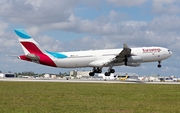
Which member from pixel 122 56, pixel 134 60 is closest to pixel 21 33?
pixel 122 56

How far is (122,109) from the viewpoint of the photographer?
71.6 feet

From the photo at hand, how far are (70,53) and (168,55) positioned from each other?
2200 cm

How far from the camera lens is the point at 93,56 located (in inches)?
2753

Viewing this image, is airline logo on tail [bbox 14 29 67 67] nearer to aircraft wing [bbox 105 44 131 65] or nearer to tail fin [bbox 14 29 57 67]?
tail fin [bbox 14 29 57 67]

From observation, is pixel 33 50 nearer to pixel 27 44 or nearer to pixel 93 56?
pixel 27 44

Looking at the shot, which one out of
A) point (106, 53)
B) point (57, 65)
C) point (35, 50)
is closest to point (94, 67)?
point (106, 53)

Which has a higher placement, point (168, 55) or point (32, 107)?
point (168, 55)

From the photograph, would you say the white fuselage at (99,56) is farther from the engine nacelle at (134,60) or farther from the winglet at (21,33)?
the winglet at (21,33)

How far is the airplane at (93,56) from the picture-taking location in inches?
2559

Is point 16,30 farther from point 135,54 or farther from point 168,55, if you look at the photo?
point 168,55

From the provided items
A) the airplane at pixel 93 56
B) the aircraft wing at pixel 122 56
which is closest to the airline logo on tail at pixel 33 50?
the airplane at pixel 93 56

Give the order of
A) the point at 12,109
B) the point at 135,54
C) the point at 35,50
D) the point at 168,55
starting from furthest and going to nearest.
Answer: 1. the point at 168,55
2. the point at 135,54
3. the point at 35,50
4. the point at 12,109

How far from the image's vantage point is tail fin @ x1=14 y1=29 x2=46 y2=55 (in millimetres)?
64750

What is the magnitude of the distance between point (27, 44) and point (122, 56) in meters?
18.9
